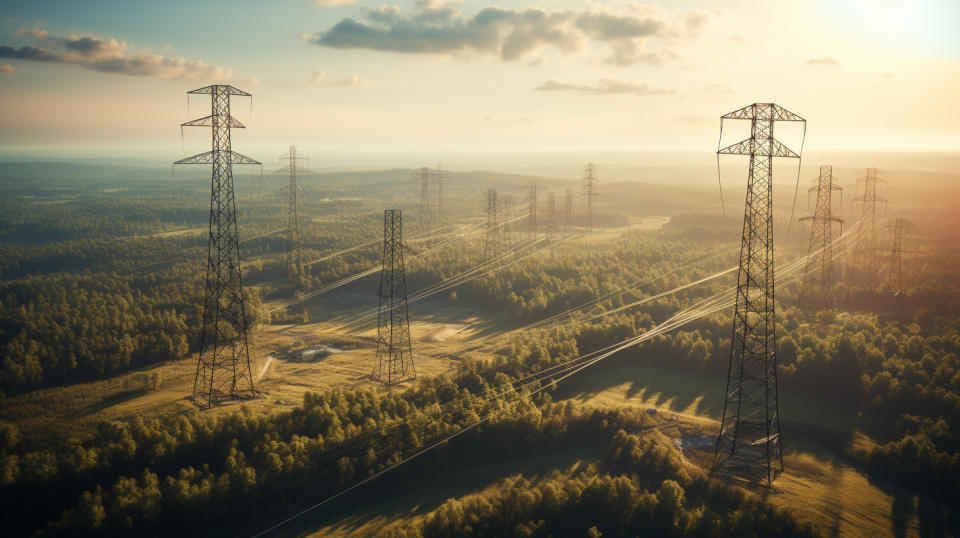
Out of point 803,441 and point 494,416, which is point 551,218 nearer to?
point 803,441

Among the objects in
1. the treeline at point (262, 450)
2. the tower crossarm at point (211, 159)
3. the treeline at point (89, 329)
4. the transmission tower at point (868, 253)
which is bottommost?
the treeline at point (262, 450)

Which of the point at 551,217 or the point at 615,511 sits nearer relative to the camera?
the point at 615,511

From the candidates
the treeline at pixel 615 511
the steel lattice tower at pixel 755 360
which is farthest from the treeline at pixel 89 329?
the steel lattice tower at pixel 755 360

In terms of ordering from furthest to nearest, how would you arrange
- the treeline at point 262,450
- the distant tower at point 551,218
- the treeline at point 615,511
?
the distant tower at point 551,218 → the treeline at point 262,450 → the treeline at point 615,511

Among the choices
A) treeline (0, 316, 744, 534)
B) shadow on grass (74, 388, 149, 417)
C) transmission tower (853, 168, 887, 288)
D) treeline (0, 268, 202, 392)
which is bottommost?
shadow on grass (74, 388, 149, 417)

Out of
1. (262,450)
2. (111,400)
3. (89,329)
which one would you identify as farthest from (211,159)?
(89,329)

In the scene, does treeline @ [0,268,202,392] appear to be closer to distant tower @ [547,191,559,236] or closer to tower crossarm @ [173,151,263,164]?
tower crossarm @ [173,151,263,164]

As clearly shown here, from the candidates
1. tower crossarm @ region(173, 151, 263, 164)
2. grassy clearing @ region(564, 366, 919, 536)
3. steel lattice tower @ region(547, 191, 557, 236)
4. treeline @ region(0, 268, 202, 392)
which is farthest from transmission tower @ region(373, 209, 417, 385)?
steel lattice tower @ region(547, 191, 557, 236)

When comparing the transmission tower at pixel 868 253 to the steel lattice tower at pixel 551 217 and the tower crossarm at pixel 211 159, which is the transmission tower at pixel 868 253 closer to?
the steel lattice tower at pixel 551 217

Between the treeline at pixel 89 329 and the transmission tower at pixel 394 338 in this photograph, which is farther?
the treeline at pixel 89 329

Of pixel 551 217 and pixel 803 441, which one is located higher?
pixel 551 217

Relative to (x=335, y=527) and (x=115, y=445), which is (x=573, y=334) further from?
(x=115, y=445)
